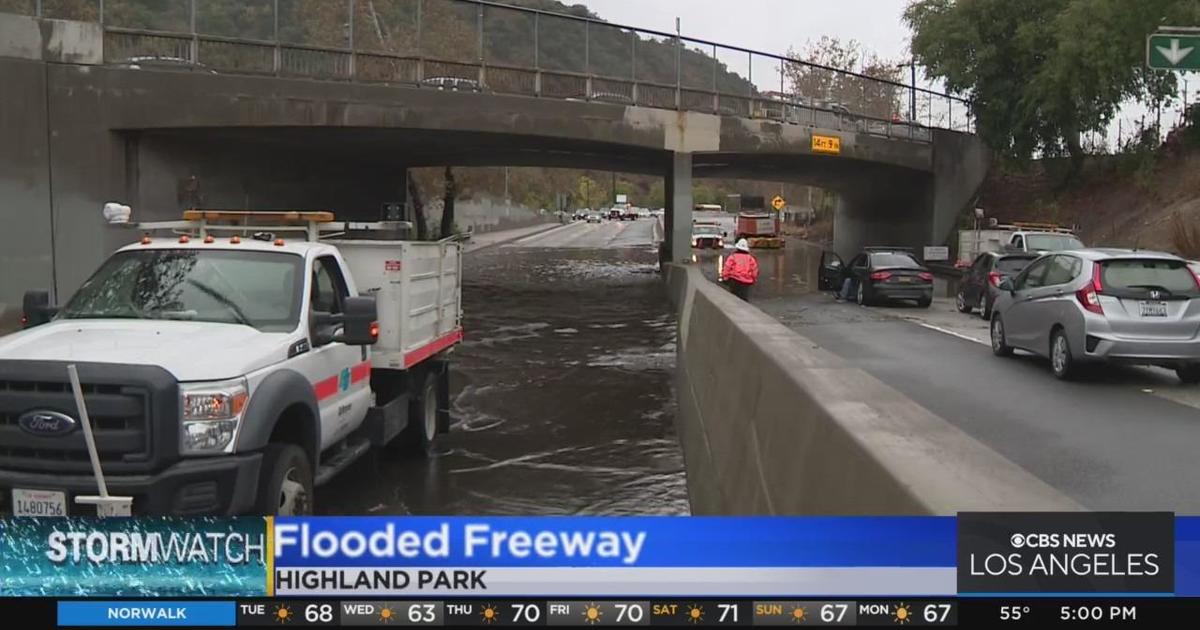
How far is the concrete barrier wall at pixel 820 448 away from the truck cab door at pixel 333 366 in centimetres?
270

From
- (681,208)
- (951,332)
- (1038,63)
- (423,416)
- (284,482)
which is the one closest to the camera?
(284,482)

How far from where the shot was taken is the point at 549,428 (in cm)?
1153

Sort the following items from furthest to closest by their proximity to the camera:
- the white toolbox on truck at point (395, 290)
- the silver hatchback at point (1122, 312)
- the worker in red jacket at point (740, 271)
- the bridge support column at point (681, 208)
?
the bridge support column at point (681, 208) < the worker in red jacket at point (740, 271) < the silver hatchback at point (1122, 312) < the white toolbox on truck at point (395, 290)

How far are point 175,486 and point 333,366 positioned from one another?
1.90 metres

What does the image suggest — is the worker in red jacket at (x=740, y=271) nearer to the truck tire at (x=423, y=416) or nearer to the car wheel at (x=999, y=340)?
the car wheel at (x=999, y=340)

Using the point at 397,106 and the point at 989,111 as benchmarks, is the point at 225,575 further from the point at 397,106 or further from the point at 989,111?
the point at 989,111

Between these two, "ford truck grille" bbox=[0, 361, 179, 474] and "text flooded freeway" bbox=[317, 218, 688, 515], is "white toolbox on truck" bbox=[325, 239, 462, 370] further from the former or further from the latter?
"ford truck grille" bbox=[0, 361, 179, 474]

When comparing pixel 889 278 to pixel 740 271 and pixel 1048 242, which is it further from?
pixel 740 271

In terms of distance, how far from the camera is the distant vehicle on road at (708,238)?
62094mm

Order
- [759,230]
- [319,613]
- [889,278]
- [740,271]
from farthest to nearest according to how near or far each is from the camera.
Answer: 1. [759,230]
2. [889,278]
3. [740,271]
4. [319,613]

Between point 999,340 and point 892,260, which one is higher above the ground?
point 892,260

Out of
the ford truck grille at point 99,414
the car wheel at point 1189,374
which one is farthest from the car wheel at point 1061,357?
the ford truck grille at point 99,414

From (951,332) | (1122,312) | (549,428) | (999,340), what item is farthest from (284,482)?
(951,332)

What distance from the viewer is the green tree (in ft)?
115
